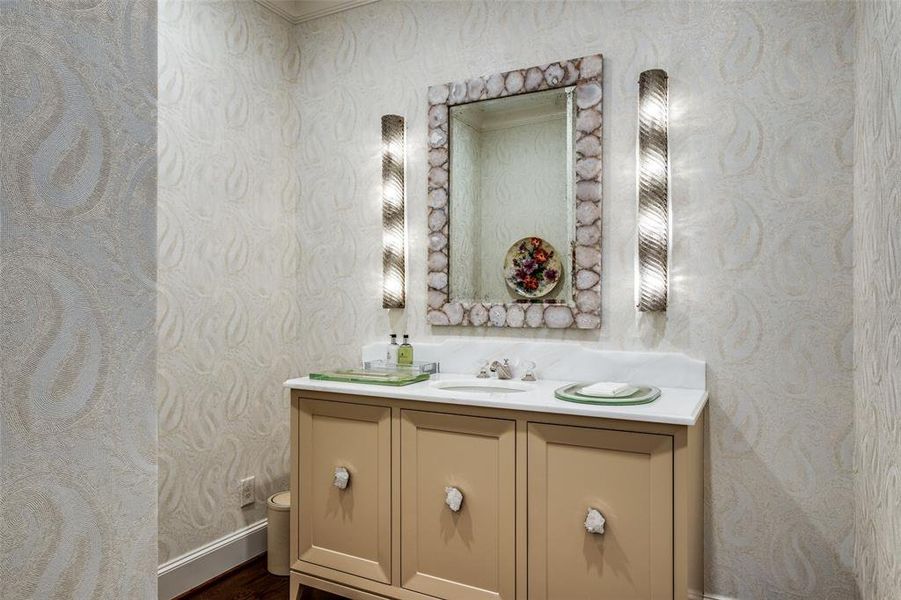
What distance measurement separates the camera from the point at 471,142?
99.5 inches

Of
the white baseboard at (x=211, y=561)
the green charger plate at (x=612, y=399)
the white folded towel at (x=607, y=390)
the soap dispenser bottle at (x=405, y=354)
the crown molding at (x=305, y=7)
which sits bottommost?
the white baseboard at (x=211, y=561)

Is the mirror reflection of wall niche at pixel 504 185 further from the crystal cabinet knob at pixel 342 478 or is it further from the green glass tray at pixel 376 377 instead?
the crystal cabinet knob at pixel 342 478

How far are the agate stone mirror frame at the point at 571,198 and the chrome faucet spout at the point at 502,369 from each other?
0.55ft

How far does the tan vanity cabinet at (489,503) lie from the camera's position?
168cm

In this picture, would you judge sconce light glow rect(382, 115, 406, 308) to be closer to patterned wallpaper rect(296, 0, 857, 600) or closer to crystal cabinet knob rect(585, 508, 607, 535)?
patterned wallpaper rect(296, 0, 857, 600)

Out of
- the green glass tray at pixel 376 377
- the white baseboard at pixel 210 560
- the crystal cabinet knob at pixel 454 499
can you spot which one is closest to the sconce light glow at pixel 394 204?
the green glass tray at pixel 376 377

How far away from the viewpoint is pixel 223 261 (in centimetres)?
258

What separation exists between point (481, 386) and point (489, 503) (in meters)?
0.49

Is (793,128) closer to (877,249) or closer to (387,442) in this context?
(877,249)

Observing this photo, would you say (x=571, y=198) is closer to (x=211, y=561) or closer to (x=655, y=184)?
(x=655, y=184)

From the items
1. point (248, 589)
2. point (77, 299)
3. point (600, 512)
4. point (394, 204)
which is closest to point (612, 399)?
point (600, 512)

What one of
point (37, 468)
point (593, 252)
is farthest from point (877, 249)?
point (37, 468)

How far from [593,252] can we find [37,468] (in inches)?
78.0

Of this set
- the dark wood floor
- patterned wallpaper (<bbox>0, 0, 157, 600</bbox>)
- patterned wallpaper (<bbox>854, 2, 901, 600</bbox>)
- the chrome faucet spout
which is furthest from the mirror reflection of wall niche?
patterned wallpaper (<bbox>0, 0, 157, 600</bbox>)
